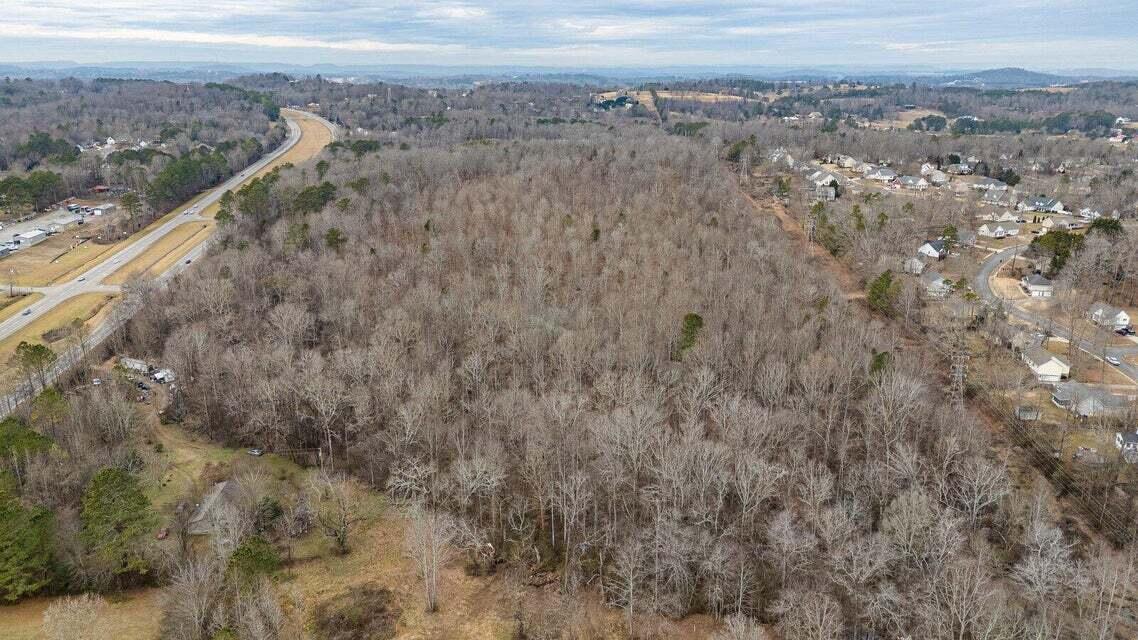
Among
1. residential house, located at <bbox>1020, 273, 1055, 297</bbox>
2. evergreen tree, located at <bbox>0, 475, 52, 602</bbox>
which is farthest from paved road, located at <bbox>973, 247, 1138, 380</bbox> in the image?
evergreen tree, located at <bbox>0, 475, 52, 602</bbox>

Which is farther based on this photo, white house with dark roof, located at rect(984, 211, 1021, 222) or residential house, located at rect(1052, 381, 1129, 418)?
white house with dark roof, located at rect(984, 211, 1021, 222)

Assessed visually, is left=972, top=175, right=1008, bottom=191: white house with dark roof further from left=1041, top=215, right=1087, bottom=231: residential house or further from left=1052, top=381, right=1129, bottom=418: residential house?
left=1052, top=381, right=1129, bottom=418: residential house

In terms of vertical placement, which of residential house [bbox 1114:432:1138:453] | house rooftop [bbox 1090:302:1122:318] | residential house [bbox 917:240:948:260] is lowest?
residential house [bbox 1114:432:1138:453]

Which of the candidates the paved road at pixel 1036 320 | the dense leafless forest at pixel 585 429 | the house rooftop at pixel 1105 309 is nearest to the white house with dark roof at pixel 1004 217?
the paved road at pixel 1036 320

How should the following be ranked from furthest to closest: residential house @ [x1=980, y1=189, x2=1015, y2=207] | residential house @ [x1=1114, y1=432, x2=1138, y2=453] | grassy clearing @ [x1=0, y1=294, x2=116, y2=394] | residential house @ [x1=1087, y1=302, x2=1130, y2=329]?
residential house @ [x1=980, y1=189, x2=1015, y2=207], residential house @ [x1=1087, y1=302, x2=1130, y2=329], grassy clearing @ [x1=0, y1=294, x2=116, y2=394], residential house @ [x1=1114, y1=432, x2=1138, y2=453]

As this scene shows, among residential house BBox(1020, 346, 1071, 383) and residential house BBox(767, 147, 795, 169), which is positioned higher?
residential house BBox(767, 147, 795, 169)

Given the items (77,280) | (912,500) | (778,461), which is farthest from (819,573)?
(77,280)

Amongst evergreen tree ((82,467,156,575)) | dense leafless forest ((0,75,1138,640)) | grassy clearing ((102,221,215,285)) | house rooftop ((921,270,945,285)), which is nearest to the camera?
dense leafless forest ((0,75,1138,640))
